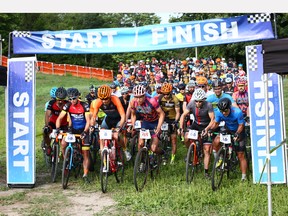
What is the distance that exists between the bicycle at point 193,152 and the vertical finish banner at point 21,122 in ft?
10.6

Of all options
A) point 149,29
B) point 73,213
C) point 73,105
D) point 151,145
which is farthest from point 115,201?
point 149,29

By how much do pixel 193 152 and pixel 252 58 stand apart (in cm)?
221

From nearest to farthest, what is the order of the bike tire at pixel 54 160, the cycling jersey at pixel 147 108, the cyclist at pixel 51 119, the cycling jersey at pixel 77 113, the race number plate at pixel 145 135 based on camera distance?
the race number plate at pixel 145 135
the cycling jersey at pixel 147 108
the cycling jersey at pixel 77 113
the bike tire at pixel 54 160
the cyclist at pixel 51 119

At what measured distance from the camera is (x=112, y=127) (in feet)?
33.6

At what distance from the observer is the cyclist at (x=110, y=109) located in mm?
9562

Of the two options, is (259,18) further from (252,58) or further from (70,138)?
(70,138)

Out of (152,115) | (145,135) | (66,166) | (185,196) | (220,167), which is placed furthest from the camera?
(152,115)

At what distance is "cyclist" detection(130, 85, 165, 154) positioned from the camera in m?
9.65

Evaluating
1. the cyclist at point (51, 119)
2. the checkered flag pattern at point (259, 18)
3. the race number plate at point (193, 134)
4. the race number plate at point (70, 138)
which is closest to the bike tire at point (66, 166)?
the race number plate at point (70, 138)

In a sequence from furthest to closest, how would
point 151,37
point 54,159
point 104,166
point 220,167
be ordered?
1. point 54,159
2. point 151,37
3. point 104,166
4. point 220,167

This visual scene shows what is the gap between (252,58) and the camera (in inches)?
360

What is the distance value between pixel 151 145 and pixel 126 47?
2085 mm

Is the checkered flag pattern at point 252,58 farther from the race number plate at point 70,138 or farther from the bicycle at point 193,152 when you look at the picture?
the race number plate at point 70,138

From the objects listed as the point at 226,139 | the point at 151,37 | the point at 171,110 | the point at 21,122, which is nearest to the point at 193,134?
the point at 226,139
